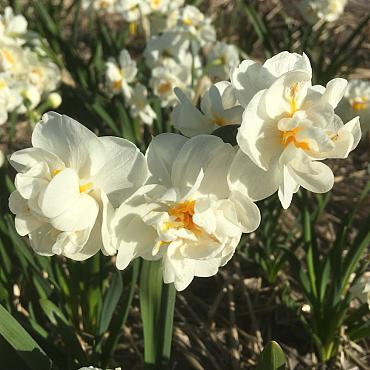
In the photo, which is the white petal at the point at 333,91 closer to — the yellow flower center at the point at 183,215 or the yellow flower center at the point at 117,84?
the yellow flower center at the point at 183,215

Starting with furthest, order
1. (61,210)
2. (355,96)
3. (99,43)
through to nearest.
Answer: (99,43) → (355,96) → (61,210)

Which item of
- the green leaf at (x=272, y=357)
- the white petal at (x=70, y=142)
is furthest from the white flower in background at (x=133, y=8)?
the green leaf at (x=272, y=357)

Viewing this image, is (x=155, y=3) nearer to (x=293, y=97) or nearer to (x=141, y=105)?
(x=141, y=105)

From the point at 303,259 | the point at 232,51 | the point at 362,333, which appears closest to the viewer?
the point at 362,333

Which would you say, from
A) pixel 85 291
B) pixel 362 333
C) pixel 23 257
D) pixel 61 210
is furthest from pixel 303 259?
pixel 61 210

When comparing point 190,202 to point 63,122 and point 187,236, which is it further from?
point 63,122

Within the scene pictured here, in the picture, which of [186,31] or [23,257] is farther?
[186,31]
